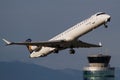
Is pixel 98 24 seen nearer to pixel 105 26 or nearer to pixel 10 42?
pixel 105 26

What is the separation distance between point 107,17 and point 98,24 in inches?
125

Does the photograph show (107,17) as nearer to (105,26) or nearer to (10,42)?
(105,26)

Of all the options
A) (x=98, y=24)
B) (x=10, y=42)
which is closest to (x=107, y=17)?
(x=98, y=24)

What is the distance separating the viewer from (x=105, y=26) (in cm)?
18912

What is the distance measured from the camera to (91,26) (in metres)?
200

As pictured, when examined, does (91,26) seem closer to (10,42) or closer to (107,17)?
(107,17)

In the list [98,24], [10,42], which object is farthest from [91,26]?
[10,42]

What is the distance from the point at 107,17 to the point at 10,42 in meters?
27.8

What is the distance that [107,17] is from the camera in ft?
652

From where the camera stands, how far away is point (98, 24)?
199375 mm

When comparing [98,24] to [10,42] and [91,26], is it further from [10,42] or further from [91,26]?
[10,42]

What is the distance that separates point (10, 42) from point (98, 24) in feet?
82.0
